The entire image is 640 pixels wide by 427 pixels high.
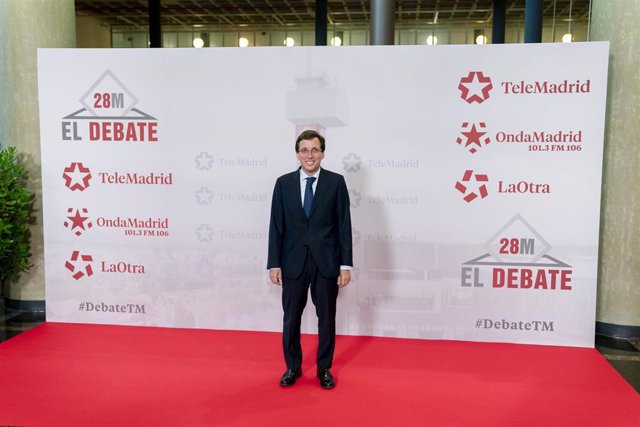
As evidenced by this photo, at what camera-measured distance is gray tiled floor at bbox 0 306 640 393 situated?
3.97 m

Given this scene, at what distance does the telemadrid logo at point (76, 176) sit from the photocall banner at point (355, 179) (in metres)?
0.01

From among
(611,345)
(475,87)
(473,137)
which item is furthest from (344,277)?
(611,345)

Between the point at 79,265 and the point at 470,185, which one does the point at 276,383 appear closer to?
the point at 470,185

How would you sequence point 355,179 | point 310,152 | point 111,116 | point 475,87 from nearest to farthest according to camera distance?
point 310,152, point 475,87, point 355,179, point 111,116

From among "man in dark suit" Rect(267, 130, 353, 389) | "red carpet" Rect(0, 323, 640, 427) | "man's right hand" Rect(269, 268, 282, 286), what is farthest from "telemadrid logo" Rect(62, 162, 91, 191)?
"man's right hand" Rect(269, 268, 282, 286)

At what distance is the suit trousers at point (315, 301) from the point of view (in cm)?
356

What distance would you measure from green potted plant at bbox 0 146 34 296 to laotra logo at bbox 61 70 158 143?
2.24ft

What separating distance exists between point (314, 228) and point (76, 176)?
2451 mm

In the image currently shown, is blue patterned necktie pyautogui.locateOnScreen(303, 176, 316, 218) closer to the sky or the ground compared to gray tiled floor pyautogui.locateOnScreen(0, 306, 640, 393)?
closer to the sky

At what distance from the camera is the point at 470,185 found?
441 centimetres

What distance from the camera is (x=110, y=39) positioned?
15289mm

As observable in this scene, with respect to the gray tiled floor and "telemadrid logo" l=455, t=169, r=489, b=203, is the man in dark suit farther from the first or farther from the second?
the gray tiled floor

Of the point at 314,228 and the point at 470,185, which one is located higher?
the point at 470,185

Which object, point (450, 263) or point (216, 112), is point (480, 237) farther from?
point (216, 112)
